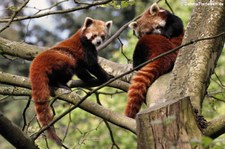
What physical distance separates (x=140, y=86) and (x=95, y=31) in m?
1.87

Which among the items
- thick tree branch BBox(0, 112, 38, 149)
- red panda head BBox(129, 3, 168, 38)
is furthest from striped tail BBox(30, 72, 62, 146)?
red panda head BBox(129, 3, 168, 38)

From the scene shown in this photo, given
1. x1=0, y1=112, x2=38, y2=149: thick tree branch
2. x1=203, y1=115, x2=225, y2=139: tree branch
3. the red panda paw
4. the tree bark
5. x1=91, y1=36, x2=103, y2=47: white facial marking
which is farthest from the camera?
x1=91, y1=36, x2=103, y2=47: white facial marking

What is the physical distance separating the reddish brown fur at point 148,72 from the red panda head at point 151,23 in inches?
25.2

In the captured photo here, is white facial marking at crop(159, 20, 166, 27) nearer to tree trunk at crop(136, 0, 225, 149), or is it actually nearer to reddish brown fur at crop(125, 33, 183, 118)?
reddish brown fur at crop(125, 33, 183, 118)

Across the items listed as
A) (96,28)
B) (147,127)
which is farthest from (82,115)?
(147,127)

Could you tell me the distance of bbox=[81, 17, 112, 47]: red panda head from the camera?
543 cm

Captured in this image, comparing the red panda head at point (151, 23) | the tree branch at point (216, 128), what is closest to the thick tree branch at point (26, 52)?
the red panda head at point (151, 23)

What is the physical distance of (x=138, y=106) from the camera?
12.7 feet

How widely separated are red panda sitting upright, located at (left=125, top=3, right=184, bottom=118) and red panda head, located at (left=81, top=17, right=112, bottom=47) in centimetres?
41

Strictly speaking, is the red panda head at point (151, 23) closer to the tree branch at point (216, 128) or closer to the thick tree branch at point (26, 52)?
the thick tree branch at point (26, 52)

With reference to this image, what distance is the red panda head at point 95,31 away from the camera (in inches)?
214

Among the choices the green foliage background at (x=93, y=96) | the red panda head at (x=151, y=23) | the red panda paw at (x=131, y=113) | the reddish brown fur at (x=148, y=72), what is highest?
the reddish brown fur at (x=148, y=72)

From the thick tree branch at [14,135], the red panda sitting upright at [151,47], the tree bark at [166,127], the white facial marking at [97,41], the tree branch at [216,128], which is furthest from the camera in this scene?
the white facial marking at [97,41]

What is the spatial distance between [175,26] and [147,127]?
114 inches
